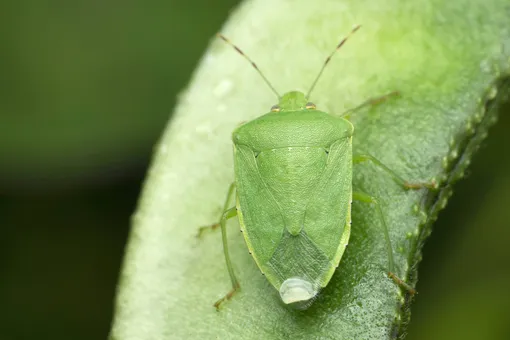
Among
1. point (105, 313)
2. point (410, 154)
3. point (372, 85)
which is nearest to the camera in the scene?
point (410, 154)

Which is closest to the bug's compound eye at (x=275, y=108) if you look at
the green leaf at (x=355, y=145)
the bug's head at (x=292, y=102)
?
the bug's head at (x=292, y=102)

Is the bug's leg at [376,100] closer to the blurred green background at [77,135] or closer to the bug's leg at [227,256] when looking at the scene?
the bug's leg at [227,256]

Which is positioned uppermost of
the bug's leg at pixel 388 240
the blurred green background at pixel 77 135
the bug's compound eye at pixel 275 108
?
the bug's compound eye at pixel 275 108

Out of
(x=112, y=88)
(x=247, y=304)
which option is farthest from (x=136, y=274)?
(x=112, y=88)

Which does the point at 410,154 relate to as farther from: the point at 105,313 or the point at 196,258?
the point at 105,313

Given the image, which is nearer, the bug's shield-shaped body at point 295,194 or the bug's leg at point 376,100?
the bug's shield-shaped body at point 295,194

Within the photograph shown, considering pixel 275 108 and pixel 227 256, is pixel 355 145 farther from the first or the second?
pixel 227 256
